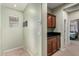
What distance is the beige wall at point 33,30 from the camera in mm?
2109

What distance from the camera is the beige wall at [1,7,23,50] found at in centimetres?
178

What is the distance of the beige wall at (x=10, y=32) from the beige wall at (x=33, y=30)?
174 millimetres

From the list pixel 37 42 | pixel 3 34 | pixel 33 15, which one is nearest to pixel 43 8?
pixel 33 15

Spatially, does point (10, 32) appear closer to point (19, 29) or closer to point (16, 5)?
point (19, 29)

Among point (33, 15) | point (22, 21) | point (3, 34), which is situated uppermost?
point (33, 15)

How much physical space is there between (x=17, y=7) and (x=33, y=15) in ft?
1.62

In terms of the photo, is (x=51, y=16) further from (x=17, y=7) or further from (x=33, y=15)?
(x=17, y=7)

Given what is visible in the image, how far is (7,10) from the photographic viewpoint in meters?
1.83

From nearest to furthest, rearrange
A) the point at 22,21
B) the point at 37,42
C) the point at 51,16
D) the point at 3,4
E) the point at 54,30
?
the point at 3,4
the point at 22,21
the point at 37,42
the point at 51,16
the point at 54,30

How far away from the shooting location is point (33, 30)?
2346 mm

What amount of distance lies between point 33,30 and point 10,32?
0.67 m

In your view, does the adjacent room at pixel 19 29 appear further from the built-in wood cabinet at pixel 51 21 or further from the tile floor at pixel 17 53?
the built-in wood cabinet at pixel 51 21

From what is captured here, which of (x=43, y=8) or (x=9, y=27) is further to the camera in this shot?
(x=43, y=8)

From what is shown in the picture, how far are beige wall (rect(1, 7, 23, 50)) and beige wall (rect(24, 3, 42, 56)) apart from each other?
17 centimetres
